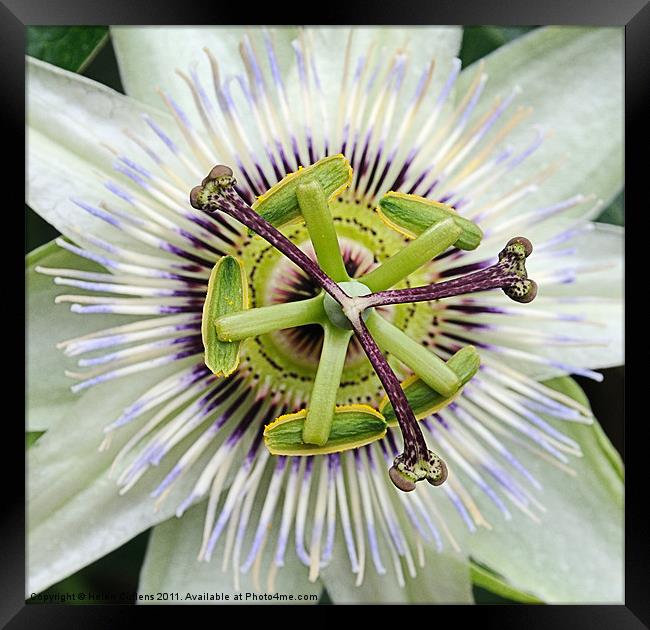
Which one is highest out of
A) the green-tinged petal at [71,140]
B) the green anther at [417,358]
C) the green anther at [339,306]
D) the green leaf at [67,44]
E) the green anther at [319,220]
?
the green leaf at [67,44]

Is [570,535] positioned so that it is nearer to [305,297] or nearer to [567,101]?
[305,297]

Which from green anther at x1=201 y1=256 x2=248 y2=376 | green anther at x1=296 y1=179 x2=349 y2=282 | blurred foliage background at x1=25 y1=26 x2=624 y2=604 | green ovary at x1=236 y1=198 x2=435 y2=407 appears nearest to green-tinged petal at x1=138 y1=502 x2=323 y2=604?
blurred foliage background at x1=25 y1=26 x2=624 y2=604

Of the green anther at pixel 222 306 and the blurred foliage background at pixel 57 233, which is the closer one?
the green anther at pixel 222 306

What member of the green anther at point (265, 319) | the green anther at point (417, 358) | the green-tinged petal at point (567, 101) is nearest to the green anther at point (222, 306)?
the green anther at point (265, 319)

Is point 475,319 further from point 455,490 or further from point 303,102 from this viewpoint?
point 303,102

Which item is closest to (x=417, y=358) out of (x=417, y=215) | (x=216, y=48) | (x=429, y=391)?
(x=429, y=391)

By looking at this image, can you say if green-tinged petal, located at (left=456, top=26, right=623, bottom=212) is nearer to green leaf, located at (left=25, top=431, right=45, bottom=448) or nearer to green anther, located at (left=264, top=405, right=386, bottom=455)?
green anther, located at (left=264, top=405, right=386, bottom=455)
